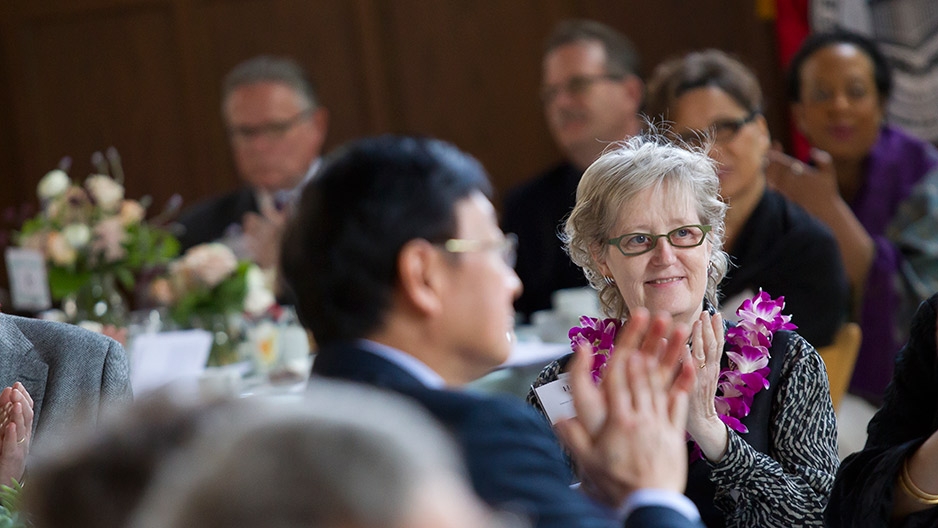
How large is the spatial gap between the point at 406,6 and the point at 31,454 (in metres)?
4.07

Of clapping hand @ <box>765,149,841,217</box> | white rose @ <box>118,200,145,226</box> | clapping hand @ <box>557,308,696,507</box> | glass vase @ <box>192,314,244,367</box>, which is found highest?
clapping hand @ <box>557,308,696,507</box>

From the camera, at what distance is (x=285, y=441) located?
2.01 feet

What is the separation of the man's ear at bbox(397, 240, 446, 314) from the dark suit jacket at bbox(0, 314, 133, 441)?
34.5 inches

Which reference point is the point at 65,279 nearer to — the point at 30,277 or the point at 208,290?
the point at 30,277

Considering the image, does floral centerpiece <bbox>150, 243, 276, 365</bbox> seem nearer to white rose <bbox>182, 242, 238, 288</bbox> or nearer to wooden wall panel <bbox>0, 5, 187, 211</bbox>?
white rose <bbox>182, 242, 238, 288</bbox>

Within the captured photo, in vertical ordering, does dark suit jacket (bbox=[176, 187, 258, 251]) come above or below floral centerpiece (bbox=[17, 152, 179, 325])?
below

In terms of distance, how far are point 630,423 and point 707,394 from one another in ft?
1.34

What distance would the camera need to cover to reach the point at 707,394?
4.93 ft

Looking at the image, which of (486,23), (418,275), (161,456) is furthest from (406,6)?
(161,456)

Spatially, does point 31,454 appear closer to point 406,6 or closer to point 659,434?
point 659,434

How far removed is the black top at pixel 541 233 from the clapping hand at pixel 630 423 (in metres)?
2.69

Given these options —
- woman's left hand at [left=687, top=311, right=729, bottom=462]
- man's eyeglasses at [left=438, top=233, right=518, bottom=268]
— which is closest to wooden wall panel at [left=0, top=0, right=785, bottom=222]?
woman's left hand at [left=687, top=311, right=729, bottom=462]

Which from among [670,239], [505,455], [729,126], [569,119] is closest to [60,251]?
[569,119]

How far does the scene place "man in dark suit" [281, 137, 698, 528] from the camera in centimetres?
109
